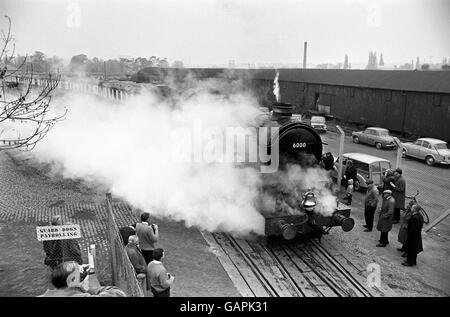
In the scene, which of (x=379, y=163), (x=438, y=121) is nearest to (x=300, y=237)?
(x=379, y=163)

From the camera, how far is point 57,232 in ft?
17.6

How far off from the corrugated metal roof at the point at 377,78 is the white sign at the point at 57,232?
66.9 feet

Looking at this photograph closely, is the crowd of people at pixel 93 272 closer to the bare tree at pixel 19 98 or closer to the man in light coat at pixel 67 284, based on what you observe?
the man in light coat at pixel 67 284

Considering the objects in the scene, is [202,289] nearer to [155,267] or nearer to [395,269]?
→ [155,267]

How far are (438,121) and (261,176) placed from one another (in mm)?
16385

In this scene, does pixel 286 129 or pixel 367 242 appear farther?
pixel 367 242

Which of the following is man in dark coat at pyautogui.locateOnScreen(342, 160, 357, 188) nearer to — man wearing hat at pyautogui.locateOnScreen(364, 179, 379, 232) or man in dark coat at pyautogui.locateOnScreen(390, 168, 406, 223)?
man in dark coat at pyautogui.locateOnScreen(390, 168, 406, 223)

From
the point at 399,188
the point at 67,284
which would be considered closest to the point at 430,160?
the point at 399,188

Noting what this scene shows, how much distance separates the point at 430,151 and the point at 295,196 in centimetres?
1243

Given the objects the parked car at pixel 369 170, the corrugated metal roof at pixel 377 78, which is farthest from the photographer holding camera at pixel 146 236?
the corrugated metal roof at pixel 377 78

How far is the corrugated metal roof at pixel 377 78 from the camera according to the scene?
21.1m

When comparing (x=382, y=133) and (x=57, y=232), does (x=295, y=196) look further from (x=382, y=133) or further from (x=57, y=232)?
(x=382, y=133)

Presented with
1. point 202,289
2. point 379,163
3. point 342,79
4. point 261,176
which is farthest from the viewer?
point 342,79

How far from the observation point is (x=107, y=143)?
13.7m
